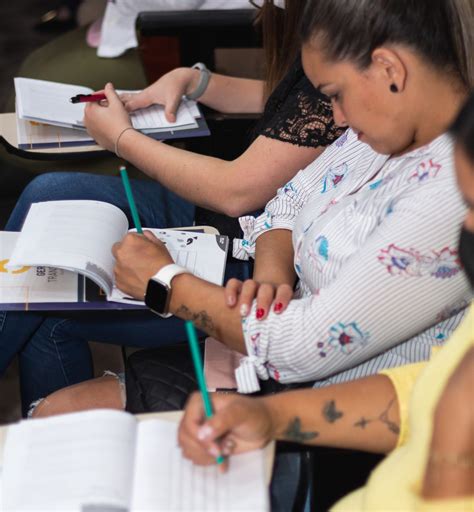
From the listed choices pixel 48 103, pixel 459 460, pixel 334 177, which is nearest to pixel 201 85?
pixel 48 103

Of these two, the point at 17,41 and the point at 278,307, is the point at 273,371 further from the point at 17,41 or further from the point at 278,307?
the point at 17,41

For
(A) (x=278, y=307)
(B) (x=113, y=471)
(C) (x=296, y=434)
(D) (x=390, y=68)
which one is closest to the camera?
(B) (x=113, y=471)

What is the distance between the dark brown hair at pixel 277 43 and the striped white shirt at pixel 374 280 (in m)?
0.44

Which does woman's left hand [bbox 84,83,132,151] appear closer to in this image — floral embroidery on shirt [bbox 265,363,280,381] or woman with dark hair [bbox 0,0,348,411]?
woman with dark hair [bbox 0,0,348,411]

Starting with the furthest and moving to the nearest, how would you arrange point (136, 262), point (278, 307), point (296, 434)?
point (136, 262)
point (278, 307)
point (296, 434)

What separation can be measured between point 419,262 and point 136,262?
491 millimetres

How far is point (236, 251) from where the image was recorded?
67.5 inches

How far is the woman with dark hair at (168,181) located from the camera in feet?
5.44

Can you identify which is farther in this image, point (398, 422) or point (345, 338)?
point (345, 338)

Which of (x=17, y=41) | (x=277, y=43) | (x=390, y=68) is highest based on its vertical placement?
(x=390, y=68)

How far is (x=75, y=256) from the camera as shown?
1460 millimetres

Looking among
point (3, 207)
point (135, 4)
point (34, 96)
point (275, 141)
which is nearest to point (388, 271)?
point (275, 141)

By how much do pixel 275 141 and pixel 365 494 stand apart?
78cm

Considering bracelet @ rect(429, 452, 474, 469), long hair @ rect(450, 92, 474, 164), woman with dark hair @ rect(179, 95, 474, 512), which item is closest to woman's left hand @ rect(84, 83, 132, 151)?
woman with dark hair @ rect(179, 95, 474, 512)
